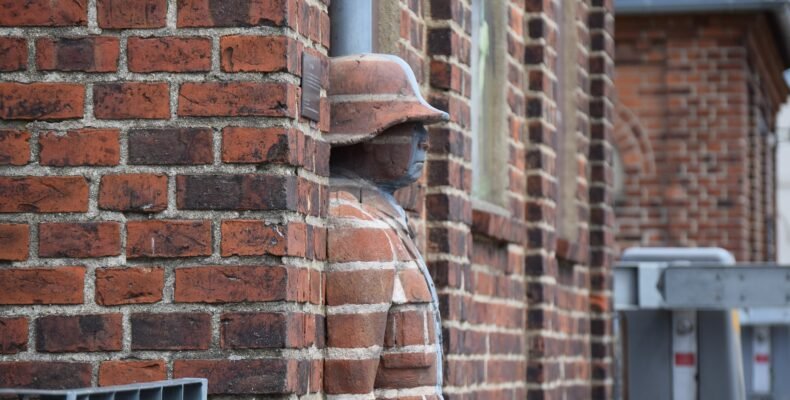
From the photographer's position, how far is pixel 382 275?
3.87m

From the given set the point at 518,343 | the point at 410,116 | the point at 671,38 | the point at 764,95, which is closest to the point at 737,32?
the point at 671,38

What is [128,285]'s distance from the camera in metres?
3.68

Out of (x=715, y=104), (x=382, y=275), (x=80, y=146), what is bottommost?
(x=382, y=275)

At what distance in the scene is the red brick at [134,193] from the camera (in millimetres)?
3701

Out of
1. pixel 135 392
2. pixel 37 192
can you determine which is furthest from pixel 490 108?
pixel 135 392

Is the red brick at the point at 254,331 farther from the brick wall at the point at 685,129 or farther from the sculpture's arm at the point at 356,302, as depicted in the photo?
the brick wall at the point at 685,129

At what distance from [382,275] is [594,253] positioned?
17.4ft

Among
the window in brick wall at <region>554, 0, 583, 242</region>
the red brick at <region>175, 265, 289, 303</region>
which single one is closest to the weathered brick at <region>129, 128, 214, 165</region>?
the red brick at <region>175, 265, 289, 303</region>

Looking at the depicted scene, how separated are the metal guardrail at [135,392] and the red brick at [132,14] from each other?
2.58 ft

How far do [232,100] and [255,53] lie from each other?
0.11 metres

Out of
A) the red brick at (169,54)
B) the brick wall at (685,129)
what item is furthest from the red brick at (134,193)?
the brick wall at (685,129)

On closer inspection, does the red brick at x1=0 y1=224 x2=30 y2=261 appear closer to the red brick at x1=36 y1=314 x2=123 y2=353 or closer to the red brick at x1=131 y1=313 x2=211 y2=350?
the red brick at x1=36 y1=314 x2=123 y2=353

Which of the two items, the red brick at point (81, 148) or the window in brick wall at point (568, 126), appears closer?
the red brick at point (81, 148)

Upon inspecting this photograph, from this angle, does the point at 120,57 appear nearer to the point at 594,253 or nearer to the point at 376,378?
the point at 376,378
